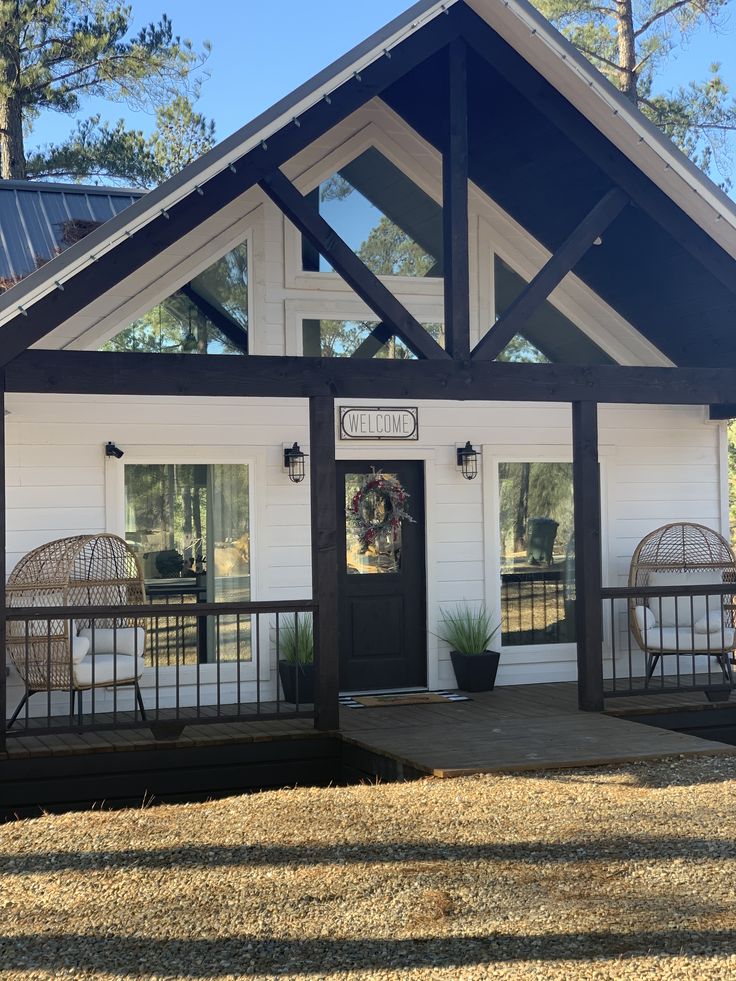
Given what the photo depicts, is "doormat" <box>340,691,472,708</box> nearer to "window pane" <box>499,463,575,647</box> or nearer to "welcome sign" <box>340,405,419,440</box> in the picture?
"window pane" <box>499,463,575,647</box>

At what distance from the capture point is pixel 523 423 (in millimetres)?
10148

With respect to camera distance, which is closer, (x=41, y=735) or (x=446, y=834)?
(x=446, y=834)

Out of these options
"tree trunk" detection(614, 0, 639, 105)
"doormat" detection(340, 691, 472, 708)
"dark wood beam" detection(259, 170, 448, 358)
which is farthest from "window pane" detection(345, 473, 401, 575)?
"tree trunk" detection(614, 0, 639, 105)

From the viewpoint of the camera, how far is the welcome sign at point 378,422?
379 inches

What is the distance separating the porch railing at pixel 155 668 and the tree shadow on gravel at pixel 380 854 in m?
2.14

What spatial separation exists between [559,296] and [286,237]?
2.44 m

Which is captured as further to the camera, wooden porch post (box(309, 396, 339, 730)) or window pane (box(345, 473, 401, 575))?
window pane (box(345, 473, 401, 575))

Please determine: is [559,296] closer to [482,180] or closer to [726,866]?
[482,180]

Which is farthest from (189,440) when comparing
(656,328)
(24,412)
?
(656,328)

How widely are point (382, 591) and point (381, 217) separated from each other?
3.08m

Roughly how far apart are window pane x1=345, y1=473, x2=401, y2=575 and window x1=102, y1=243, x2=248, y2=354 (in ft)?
A: 4.90

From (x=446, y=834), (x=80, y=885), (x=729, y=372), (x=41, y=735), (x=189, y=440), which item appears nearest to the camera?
(x=80, y=885)

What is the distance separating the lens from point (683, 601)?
9.84 m

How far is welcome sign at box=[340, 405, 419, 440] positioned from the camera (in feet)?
31.6
